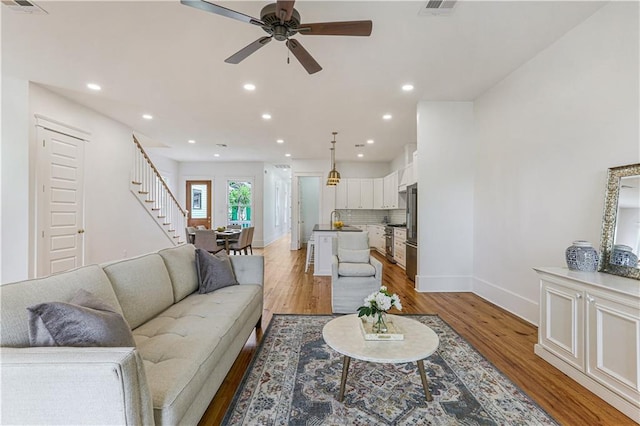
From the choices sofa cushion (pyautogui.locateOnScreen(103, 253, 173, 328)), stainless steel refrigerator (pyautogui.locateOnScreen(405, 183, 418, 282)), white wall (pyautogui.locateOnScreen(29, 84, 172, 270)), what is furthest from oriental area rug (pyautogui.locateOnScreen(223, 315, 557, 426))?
white wall (pyautogui.locateOnScreen(29, 84, 172, 270))

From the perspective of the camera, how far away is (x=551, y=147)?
3016 millimetres

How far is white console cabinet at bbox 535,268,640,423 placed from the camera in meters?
1.79

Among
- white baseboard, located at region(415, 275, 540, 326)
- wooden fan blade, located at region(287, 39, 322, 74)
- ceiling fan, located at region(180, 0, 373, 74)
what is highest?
ceiling fan, located at region(180, 0, 373, 74)

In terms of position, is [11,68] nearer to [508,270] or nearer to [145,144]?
[145,144]

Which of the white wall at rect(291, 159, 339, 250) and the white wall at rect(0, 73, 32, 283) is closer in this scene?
the white wall at rect(0, 73, 32, 283)

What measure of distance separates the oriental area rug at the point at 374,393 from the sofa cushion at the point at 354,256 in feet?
4.88

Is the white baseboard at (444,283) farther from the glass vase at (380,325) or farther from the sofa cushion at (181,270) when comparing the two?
the sofa cushion at (181,270)

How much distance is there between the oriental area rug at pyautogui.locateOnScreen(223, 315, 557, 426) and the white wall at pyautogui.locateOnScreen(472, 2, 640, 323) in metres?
1.49

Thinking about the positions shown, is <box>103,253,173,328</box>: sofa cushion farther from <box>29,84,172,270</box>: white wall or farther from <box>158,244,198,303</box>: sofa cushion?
<box>29,84,172,270</box>: white wall

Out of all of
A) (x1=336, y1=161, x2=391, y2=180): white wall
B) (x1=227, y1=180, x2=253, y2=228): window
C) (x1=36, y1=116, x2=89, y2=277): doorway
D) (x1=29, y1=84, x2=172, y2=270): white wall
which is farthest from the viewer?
(x1=227, y1=180, x2=253, y2=228): window

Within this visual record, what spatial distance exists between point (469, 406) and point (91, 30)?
4386mm

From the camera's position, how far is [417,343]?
1.89 m

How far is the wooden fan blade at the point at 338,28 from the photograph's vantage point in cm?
205

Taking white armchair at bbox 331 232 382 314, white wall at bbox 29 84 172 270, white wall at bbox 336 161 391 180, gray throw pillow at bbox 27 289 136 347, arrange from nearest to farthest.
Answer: gray throw pillow at bbox 27 289 136 347 < white armchair at bbox 331 232 382 314 < white wall at bbox 29 84 172 270 < white wall at bbox 336 161 391 180
